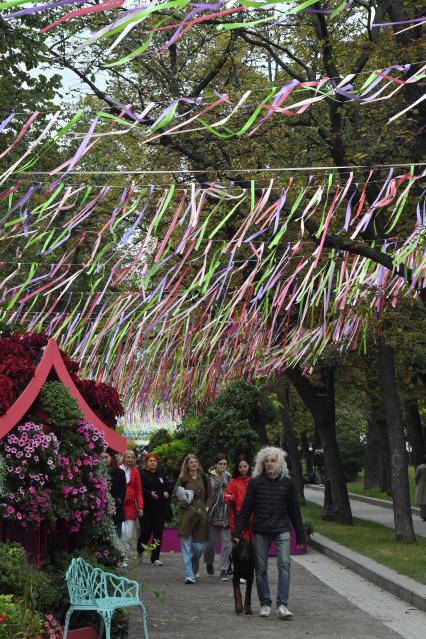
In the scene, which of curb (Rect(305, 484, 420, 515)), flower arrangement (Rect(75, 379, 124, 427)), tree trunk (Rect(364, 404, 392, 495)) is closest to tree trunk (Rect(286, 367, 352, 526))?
curb (Rect(305, 484, 420, 515))

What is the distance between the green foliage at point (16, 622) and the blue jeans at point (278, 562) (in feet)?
14.8

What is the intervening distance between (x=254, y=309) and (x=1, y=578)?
49.2 feet

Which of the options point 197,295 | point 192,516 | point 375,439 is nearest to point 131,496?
point 192,516

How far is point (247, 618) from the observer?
11719 millimetres

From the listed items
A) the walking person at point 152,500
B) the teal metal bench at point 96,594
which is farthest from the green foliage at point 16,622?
the walking person at point 152,500

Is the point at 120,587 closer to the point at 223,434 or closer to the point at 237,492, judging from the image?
the point at 237,492

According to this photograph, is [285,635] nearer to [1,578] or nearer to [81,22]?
[1,578]

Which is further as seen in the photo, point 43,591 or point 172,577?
point 172,577

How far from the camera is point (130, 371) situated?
27109 millimetres

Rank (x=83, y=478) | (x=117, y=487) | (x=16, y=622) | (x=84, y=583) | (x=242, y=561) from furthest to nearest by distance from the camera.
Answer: (x=117, y=487)
(x=242, y=561)
(x=83, y=478)
(x=84, y=583)
(x=16, y=622)

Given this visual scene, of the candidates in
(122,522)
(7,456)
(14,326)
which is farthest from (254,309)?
(7,456)

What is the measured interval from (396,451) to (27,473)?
13630mm

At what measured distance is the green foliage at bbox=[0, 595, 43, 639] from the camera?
702cm

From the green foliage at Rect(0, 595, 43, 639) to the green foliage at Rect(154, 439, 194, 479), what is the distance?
1904 centimetres
